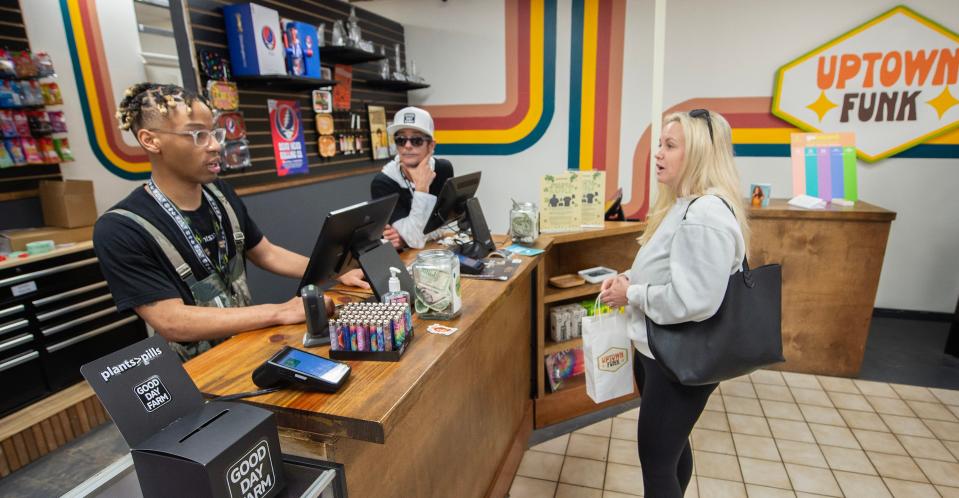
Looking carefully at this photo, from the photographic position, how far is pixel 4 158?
9.61 feet

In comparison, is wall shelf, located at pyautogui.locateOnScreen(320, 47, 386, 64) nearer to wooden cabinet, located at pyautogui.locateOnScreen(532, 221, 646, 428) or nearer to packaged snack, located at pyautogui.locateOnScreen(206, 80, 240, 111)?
packaged snack, located at pyautogui.locateOnScreen(206, 80, 240, 111)

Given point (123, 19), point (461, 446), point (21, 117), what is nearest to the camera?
point (461, 446)

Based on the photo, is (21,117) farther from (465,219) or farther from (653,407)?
(653,407)

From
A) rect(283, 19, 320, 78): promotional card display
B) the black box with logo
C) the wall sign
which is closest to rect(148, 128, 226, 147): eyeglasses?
the black box with logo

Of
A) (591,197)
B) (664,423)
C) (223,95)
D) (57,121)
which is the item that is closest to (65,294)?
(57,121)

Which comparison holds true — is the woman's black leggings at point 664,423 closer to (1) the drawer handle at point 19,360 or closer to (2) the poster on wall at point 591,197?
(2) the poster on wall at point 591,197

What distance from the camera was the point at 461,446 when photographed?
184cm

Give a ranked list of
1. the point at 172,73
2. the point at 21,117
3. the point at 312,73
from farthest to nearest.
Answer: the point at 172,73, the point at 312,73, the point at 21,117

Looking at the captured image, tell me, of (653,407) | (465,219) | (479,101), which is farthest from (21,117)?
(653,407)

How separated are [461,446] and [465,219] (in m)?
1.02

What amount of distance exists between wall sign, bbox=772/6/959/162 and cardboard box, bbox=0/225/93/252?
18.1 feet

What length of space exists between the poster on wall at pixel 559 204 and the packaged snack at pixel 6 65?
3251 mm

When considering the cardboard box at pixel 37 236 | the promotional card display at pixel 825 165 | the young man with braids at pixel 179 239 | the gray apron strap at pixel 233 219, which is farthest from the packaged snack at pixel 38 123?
the promotional card display at pixel 825 165

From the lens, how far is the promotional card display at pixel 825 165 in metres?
3.42
